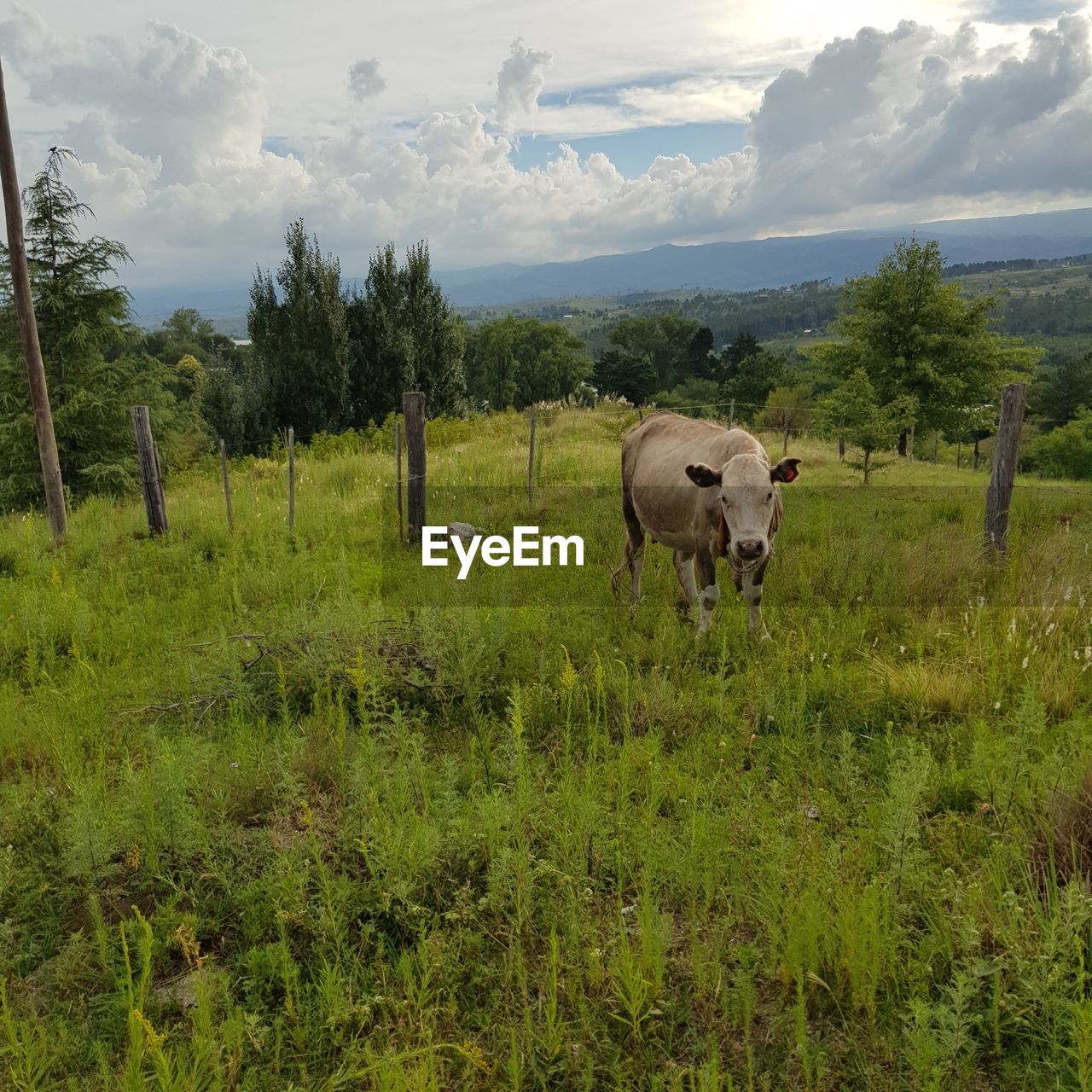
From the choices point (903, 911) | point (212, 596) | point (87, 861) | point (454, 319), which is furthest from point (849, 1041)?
point (454, 319)

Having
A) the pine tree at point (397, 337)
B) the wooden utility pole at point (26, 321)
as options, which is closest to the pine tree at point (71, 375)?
the wooden utility pole at point (26, 321)

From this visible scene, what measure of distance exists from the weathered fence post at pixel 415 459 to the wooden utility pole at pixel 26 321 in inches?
222

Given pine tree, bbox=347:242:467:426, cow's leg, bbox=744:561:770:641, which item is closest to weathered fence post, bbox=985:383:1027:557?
cow's leg, bbox=744:561:770:641

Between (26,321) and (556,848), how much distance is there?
12.8m

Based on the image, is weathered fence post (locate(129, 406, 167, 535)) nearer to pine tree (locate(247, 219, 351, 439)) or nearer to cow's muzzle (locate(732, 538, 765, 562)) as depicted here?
cow's muzzle (locate(732, 538, 765, 562))

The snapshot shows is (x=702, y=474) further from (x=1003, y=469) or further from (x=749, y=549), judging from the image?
(x=1003, y=469)

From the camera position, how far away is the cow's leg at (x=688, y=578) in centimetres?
781

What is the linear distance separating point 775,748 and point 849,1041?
7.06 ft

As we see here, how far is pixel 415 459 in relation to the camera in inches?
430

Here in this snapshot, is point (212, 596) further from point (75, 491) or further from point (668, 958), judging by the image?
point (75, 491)

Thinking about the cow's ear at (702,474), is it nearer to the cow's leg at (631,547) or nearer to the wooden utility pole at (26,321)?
the cow's leg at (631,547)

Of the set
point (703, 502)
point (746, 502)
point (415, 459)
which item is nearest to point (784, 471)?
point (746, 502)

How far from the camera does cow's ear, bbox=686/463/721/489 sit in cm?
638

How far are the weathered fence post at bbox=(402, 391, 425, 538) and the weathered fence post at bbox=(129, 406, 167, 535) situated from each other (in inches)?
158
